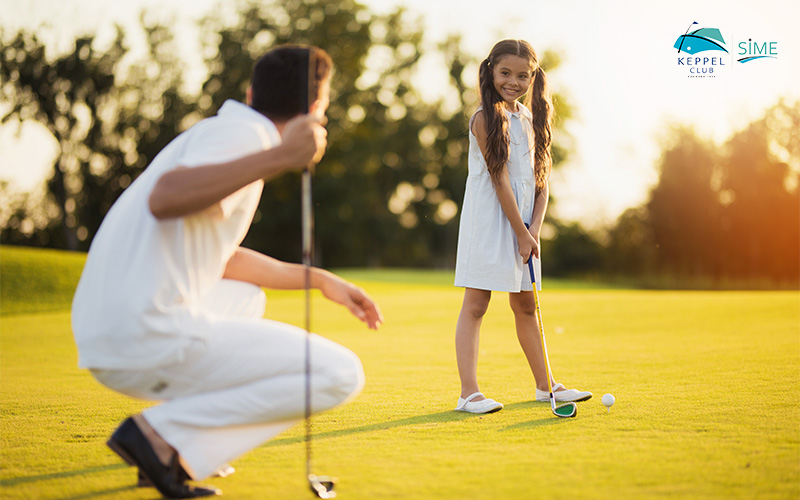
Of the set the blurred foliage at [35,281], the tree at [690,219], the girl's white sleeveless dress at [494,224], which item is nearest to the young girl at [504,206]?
the girl's white sleeveless dress at [494,224]

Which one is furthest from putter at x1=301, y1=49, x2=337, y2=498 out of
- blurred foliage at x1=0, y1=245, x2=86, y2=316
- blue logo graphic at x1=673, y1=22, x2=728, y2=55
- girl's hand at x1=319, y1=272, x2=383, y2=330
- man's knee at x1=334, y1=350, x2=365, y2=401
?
blurred foliage at x1=0, y1=245, x2=86, y2=316

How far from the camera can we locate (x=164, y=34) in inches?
1428

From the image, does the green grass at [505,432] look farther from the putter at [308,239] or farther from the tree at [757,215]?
the tree at [757,215]

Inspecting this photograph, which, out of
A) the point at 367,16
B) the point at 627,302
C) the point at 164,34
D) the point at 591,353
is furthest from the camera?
the point at 367,16

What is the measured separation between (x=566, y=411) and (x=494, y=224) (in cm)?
109

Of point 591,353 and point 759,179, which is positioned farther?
point 759,179

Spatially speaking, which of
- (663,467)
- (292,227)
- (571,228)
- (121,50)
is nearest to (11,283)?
(663,467)

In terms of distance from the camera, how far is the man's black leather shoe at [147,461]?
247cm

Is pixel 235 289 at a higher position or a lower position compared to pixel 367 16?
lower

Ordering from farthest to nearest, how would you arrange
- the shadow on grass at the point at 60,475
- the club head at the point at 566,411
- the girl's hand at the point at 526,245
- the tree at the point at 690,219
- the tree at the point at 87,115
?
the tree at the point at 690,219 < the tree at the point at 87,115 < the girl's hand at the point at 526,245 < the club head at the point at 566,411 < the shadow on grass at the point at 60,475

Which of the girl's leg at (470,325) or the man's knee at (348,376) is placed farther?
the girl's leg at (470,325)

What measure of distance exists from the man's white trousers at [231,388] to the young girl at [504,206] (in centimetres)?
165

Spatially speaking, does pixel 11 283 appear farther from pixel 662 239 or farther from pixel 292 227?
pixel 662 239

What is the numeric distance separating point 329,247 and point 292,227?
2.48m
